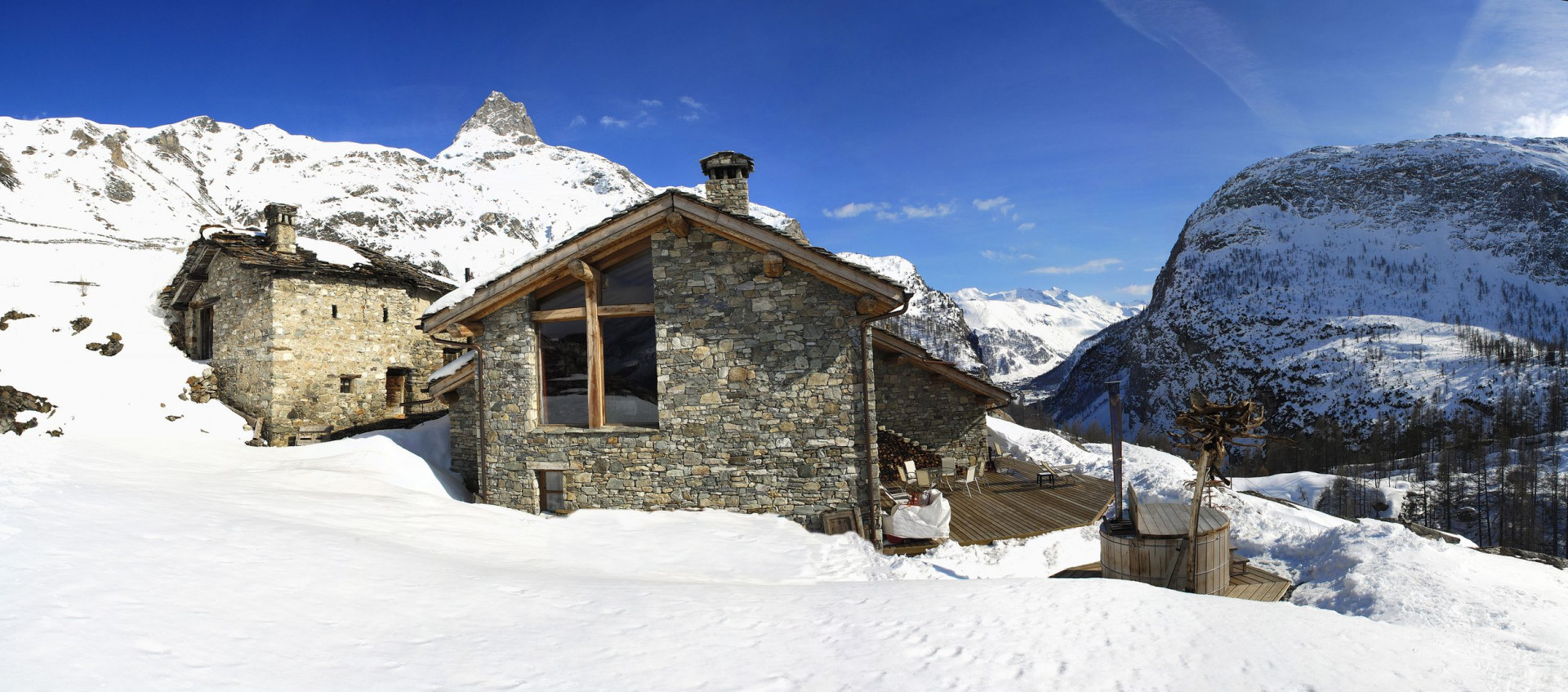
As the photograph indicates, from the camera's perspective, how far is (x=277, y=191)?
3118 inches

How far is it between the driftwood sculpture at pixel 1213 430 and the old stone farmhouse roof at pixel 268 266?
63.1 feet

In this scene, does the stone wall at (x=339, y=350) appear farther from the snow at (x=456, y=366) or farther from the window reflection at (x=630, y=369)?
the window reflection at (x=630, y=369)

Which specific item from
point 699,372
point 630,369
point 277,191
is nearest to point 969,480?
point 699,372

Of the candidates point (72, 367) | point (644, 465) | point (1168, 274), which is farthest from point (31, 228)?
point (1168, 274)

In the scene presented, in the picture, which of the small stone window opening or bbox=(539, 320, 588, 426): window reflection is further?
bbox=(539, 320, 588, 426): window reflection

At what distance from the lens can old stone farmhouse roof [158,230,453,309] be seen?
53.9 ft

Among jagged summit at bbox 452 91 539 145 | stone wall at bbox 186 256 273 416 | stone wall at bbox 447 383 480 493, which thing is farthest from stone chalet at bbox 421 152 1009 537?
jagged summit at bbox 452 91 539 145

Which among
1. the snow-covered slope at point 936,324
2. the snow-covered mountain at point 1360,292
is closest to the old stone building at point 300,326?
the snow-covered slope at point 936,324

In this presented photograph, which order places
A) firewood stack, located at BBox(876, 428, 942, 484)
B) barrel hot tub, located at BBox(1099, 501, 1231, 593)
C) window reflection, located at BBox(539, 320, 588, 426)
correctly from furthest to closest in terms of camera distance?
1. window reflection, located at BBox(539, 320, 588, 426)
2. firewood stack, located at BBox(876, 428, 942, 484)
3. barrel hot tub, located at BBox(1099, 501, 1231, 593)

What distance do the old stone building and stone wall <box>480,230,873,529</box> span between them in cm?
905

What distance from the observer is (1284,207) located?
142m

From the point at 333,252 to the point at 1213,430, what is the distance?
2173 centimetres

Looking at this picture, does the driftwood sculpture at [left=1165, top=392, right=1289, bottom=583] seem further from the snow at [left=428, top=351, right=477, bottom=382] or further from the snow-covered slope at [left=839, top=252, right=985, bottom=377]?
the snow-covered slope at [left=839, top=252, right=985, bottom=377]

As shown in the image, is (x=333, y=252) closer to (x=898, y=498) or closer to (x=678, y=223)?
(x=678, y=223)
